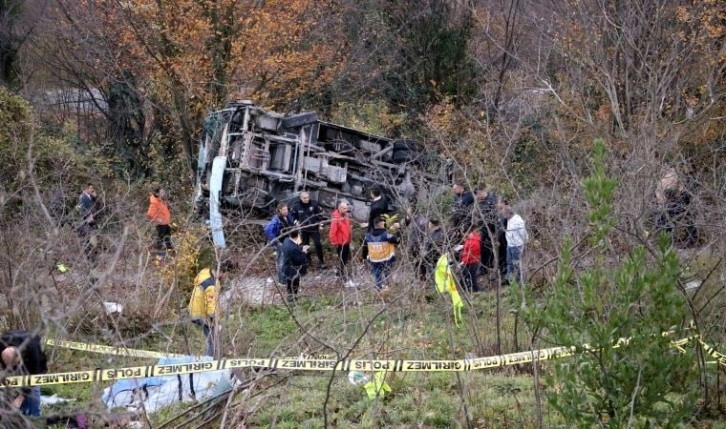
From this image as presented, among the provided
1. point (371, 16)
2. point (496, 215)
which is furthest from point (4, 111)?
point (496, 215)

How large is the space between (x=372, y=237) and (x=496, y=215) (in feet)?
7.92

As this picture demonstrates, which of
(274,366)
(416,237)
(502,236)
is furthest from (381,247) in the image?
(274,366)

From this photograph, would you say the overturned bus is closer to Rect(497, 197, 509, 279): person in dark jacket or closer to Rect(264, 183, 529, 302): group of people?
Rect(264, 183, 529, 302): group of people

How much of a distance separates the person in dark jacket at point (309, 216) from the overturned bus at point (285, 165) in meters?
0.73

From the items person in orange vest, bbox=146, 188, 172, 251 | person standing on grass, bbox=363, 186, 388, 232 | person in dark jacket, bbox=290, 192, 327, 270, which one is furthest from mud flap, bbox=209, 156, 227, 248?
person standing on grass, bbox=363, 186, 388, 232

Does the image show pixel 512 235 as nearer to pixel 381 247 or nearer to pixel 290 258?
pixel 381 247

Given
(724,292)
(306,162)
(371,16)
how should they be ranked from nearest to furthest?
(724,292), (306,162), (371,16)

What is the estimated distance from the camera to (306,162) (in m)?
17.3

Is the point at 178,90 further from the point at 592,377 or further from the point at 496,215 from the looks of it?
the point at 592,377

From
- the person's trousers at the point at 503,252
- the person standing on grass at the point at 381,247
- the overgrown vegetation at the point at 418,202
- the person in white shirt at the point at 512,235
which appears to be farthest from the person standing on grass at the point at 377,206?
the person in white shirt at the point at 512,235

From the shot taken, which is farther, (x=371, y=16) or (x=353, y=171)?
(x=371, y=16)

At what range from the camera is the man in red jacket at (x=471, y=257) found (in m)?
12.3

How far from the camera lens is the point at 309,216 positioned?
608 inches

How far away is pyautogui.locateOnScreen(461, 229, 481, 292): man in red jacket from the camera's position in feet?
40.3
